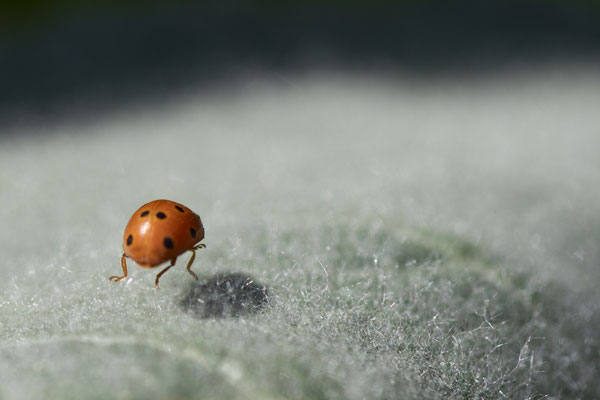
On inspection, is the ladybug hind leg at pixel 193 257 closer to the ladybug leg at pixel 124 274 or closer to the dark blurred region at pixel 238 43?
the ladybug leg at pixel 124 274

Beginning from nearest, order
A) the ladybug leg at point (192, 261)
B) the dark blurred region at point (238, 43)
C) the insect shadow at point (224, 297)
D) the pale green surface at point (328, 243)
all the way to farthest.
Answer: the pale green surface at point (328, 243) → the insect shadow at point (224, 297) → the ladybug leg at point (192, 261) → the dark blurred region at point (238, 43)

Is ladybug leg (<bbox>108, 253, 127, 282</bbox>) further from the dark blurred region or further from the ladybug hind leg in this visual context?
the dark blurred region

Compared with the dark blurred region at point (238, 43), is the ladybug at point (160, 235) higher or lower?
lower

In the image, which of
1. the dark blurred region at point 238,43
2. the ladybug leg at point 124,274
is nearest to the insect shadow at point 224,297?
the ladybug leg at point 124,274

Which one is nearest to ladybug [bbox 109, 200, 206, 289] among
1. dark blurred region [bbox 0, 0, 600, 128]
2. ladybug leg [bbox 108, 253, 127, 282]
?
ladybug leg [bbox 108, 253, 127, 282]

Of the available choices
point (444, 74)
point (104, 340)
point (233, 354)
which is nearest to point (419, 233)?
point (233, 354)

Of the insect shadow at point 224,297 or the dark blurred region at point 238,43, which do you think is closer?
the insect shadow at point 224,297
